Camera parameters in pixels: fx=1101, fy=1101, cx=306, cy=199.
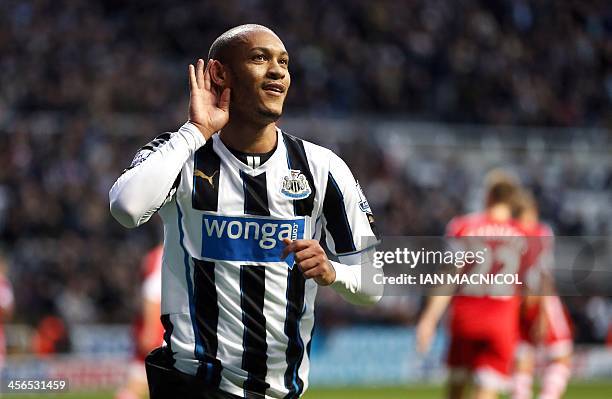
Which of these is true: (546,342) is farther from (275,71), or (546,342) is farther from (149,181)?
(149,181)

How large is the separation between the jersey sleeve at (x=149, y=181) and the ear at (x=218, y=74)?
12.7 inches

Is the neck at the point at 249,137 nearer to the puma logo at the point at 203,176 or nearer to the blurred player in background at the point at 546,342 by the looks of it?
the puma logo at the point at 203,176

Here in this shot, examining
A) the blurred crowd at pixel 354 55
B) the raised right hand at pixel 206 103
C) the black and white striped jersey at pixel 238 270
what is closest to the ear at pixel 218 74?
the raised right hand at pixel 206 103

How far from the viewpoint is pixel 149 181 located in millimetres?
4086

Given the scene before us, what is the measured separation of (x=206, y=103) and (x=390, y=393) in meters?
12.0

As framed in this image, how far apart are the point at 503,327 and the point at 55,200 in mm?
9369

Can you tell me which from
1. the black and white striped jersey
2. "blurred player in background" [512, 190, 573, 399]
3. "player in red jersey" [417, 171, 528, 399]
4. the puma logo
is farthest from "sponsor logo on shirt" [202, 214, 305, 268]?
"blurred player in background" [512, 190, 573, 399]

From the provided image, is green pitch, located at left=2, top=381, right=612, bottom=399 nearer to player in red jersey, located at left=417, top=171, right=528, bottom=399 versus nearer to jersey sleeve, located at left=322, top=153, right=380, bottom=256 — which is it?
player in red jersey, located at left=417, top=171, right=528, bottom=399

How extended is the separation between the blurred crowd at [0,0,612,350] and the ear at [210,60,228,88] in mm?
12149

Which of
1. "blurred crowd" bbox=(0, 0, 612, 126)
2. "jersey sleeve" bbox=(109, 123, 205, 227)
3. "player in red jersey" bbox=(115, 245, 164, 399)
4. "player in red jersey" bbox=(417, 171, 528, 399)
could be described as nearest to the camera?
"jersey sleeve" bbox=(109, 123, 205, 227)

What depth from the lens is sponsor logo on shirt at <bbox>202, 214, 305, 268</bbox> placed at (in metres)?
4.32

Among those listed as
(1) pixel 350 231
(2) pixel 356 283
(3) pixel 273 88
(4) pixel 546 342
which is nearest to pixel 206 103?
(3) pixel 273 88

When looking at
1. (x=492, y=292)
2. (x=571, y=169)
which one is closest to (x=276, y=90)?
(x=492, y=292)

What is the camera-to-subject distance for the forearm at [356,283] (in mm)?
4371
